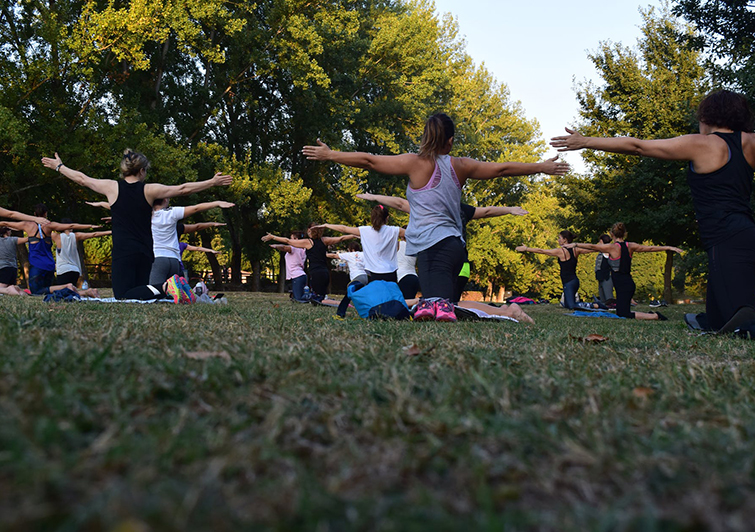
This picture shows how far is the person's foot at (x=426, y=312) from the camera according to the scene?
6.53m

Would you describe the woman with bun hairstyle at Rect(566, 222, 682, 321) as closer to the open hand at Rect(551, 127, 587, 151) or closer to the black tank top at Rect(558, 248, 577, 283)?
the black tank top at Rect(558, 248, 577, 283)

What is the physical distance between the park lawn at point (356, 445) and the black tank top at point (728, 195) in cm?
351

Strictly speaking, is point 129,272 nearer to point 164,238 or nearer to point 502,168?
point 164,238

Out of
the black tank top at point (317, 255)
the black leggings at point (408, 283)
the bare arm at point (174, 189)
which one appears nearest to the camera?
the bare arm at point (174, 189)

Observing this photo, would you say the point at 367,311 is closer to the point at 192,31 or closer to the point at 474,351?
the point at 474,351

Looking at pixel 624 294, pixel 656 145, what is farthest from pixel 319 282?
pixel 656 145

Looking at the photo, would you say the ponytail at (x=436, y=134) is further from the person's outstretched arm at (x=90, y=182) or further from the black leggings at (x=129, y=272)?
the black leggings at (x=129, y=272)

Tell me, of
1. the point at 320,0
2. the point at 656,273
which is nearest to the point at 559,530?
the point at 320,0

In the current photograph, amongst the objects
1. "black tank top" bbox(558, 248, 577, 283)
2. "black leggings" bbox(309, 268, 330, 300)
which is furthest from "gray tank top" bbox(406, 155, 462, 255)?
"black tank top" bbox(558, 248, 577, 283)

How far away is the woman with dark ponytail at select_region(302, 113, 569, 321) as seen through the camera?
6.57 metres

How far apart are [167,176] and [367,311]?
16.6 meters

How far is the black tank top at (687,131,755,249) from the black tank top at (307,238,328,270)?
1024cm

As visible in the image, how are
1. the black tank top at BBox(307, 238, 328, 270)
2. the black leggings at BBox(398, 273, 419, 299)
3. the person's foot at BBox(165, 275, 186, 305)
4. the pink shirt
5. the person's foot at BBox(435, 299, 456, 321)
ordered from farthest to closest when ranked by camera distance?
the pink shirt
the black tank top at BBox(307, 238, 328, 270)
the black leggings at BBox(398, 273, 419, 299)
the person's foot at BBox(165, 275, 186, 305)
the person's foot at BBox(435, 299, 456, 321)

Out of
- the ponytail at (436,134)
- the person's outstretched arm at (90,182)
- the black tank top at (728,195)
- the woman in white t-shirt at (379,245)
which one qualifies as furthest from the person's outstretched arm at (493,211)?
the person's outstretched arm at (90,182)
